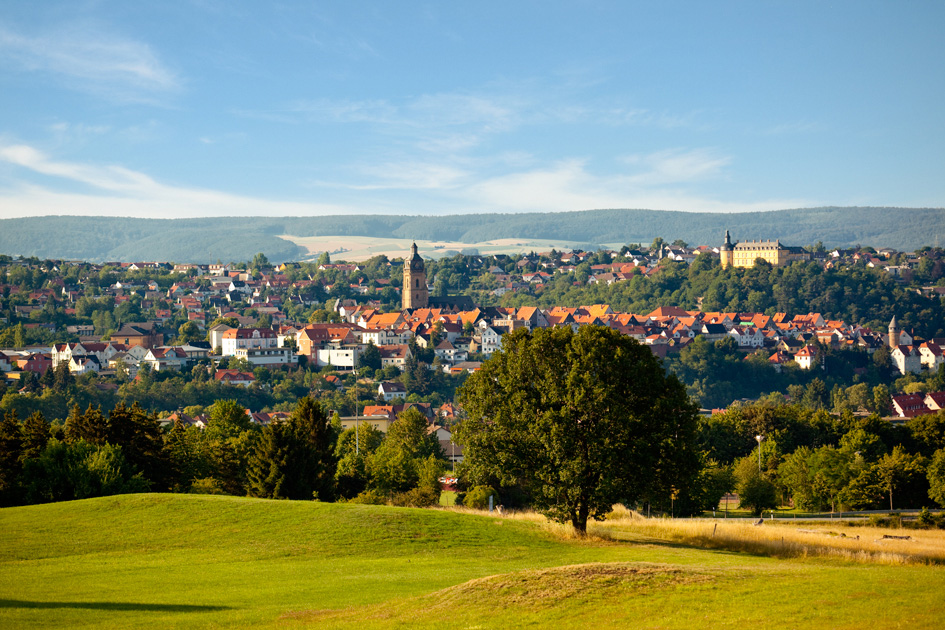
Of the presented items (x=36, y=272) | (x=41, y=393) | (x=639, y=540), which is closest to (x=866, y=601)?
(x=639, y=540)

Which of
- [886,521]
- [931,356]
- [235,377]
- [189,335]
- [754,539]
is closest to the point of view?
[754,539]

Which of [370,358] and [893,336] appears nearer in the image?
[370,358]

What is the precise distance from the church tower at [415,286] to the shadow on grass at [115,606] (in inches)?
6400

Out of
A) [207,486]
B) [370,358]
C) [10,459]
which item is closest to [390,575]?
[10,459]

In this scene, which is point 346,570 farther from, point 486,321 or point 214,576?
point 486,321

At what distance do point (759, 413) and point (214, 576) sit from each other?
2046 inches

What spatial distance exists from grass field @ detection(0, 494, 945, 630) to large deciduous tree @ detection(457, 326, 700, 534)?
1.25m

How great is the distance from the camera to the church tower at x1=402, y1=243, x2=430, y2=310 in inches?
7126

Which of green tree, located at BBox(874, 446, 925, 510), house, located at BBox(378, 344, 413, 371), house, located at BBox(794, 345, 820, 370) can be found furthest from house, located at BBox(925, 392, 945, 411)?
green tree, located at BBox(874, 446, 925, 510)

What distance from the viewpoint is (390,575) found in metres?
19.9

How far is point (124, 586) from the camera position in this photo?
63.1ft

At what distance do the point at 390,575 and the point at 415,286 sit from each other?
531ft

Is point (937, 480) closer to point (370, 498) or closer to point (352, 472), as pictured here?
point (370, 498)

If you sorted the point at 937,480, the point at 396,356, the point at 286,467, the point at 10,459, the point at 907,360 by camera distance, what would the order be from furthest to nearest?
the point at 907,360 < the point at 396,356 < the point at 937,480 < the point at 286,467 < the point at 10,459
